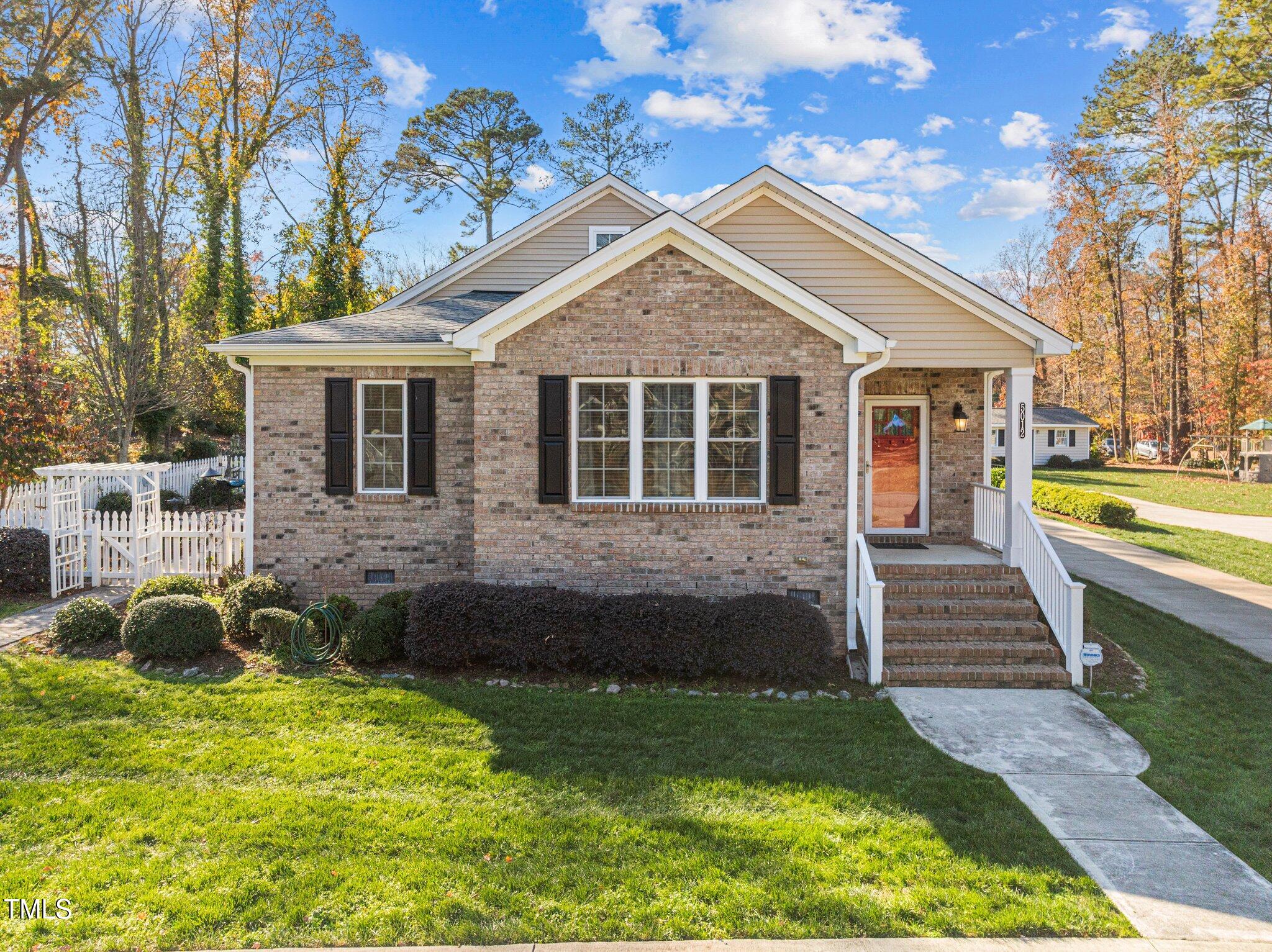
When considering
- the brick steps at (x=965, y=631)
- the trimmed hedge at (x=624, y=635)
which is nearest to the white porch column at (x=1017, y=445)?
the brick steps at (x=965, y=631)

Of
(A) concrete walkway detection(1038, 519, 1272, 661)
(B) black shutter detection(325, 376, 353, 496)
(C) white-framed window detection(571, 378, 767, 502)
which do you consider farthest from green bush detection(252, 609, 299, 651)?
(A) concrete walkway detection(1038, 519, 1272, 661)

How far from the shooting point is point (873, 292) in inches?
397

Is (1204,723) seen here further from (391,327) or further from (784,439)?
(391,327)

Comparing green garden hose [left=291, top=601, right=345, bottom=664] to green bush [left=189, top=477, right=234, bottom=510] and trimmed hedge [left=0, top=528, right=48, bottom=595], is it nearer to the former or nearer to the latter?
trimmed hedge [left=0, top=528, right=48, bottom=595]

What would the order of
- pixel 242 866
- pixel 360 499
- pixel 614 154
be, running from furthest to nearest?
pixel 614 154 → pixel 360 499 → pixel 242 866

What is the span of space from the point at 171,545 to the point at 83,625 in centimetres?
334

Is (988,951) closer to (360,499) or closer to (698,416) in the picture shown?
(698,416)

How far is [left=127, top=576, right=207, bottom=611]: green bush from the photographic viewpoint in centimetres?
912

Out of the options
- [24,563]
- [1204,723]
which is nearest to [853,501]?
[1204,723]

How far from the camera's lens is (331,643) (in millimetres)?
8352

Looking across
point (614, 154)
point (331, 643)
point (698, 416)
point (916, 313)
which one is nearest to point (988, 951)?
point (698, 416)

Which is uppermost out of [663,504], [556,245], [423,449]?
[556,245]

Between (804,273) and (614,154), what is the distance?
72.1 feet

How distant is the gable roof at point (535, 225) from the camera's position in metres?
12.9
